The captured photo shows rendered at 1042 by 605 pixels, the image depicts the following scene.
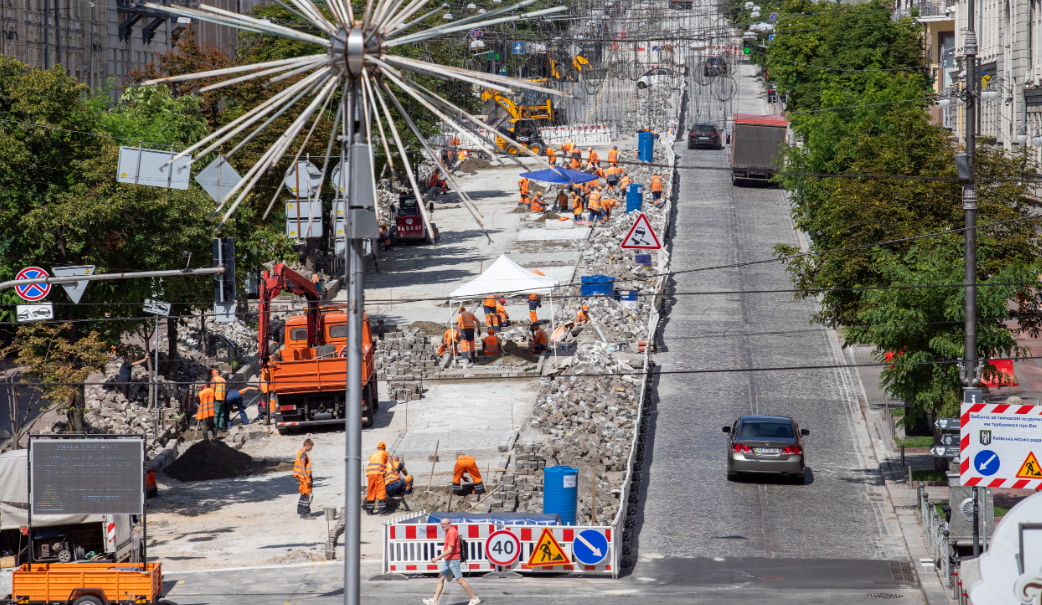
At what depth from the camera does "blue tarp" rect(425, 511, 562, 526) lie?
2184 centimetres

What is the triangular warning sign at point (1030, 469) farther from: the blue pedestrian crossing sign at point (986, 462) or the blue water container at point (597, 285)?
the blue water container at point (597, 285)

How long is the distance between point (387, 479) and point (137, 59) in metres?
46.8

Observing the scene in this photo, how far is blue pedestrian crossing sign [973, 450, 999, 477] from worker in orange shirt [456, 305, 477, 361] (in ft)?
71.9

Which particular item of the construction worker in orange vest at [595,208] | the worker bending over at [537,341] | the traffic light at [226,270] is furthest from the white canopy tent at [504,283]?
the construction worker in orange vest at [595,208]

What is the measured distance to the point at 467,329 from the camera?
3766 cm

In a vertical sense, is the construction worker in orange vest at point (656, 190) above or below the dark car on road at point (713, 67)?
below

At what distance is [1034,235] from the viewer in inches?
1066

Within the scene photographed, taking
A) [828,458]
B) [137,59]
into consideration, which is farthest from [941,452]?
[137,59]

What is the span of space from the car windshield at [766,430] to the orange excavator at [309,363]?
9959 millimetres

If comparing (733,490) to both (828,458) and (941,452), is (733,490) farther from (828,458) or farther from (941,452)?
(941,452)

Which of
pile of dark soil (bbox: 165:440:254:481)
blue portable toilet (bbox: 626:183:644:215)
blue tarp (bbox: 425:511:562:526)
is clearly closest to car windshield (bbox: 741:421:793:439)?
blue tarp (bbox: 425:511:562:526)

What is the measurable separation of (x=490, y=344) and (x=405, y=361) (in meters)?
2.86

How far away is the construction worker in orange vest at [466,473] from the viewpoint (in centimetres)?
2588

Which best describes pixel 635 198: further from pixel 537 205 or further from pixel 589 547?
pixel 589 547
